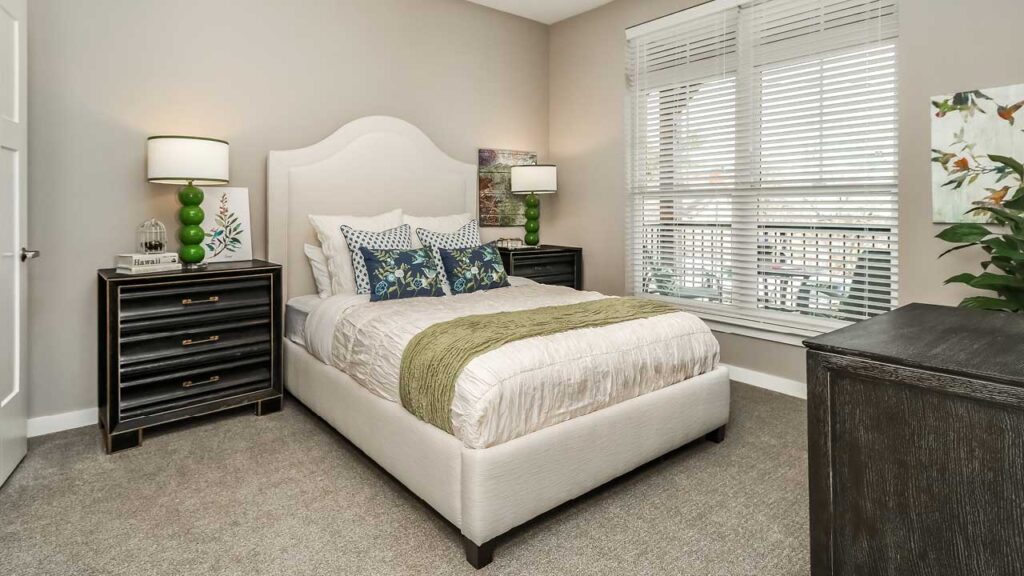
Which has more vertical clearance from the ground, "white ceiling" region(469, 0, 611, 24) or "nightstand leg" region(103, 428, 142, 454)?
"white ceiling" region(469, 0, 611, 24)

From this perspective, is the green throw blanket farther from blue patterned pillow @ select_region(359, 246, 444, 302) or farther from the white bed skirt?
blue patterned pillow @ select_region(359, 246, 444, 302)

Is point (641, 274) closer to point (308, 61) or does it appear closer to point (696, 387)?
point (696, 387)

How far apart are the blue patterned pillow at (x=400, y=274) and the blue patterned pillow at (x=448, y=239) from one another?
17 centimetres

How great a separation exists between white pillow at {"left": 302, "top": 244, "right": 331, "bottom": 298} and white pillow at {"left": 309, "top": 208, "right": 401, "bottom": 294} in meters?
0.05

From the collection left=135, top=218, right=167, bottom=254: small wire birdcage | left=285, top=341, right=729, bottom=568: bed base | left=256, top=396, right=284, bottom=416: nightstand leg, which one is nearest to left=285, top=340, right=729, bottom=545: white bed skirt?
left=285, top=341, right=729, bottom=568: bed base

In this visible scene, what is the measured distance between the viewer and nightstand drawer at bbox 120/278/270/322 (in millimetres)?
2715

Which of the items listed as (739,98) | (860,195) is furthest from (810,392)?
(739,98)

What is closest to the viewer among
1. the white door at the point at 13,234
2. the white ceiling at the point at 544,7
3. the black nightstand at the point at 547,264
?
the white door at the point at 13,234

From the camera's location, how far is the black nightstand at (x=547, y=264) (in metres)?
4.28

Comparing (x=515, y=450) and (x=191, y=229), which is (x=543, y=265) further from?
(x=515, y=450)

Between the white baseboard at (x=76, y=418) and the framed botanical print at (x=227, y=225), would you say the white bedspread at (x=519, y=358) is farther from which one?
the white baseboard at (x=76, y=418)

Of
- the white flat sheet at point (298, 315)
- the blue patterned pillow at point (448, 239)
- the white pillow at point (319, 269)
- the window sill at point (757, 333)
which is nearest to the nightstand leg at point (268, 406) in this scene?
the white flat sheet at point (298, 315)

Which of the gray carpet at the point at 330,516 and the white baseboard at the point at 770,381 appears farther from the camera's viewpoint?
the white baseboard at the point at 770,381

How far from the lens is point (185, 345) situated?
9.41ft
